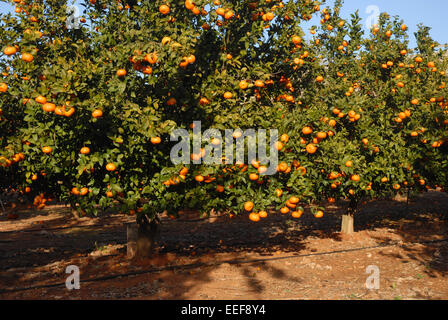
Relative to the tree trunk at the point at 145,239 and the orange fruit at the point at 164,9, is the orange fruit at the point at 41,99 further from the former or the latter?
the tree trunk at the point at 145,239

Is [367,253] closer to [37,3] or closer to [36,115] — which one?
[36,115]

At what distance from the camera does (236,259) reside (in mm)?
9375

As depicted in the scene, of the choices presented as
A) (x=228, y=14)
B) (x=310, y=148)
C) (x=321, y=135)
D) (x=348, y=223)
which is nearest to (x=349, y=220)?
(x=348, y=223)

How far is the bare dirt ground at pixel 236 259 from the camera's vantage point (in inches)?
285

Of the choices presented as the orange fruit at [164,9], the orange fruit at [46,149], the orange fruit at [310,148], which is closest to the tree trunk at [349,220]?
the orange fruit at [310,148]

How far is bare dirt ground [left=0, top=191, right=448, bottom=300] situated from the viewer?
7.23 metres

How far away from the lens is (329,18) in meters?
11.8

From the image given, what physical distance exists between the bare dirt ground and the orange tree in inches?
66.5

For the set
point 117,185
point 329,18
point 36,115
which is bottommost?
point 117,185

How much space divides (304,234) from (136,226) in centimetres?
560

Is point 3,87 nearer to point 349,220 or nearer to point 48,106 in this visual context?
point 48,106

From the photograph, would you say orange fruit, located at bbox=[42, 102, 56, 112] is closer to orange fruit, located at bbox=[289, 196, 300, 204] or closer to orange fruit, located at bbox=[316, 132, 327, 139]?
orange fruit, located at bbox=[289, 196, 300, 204]
